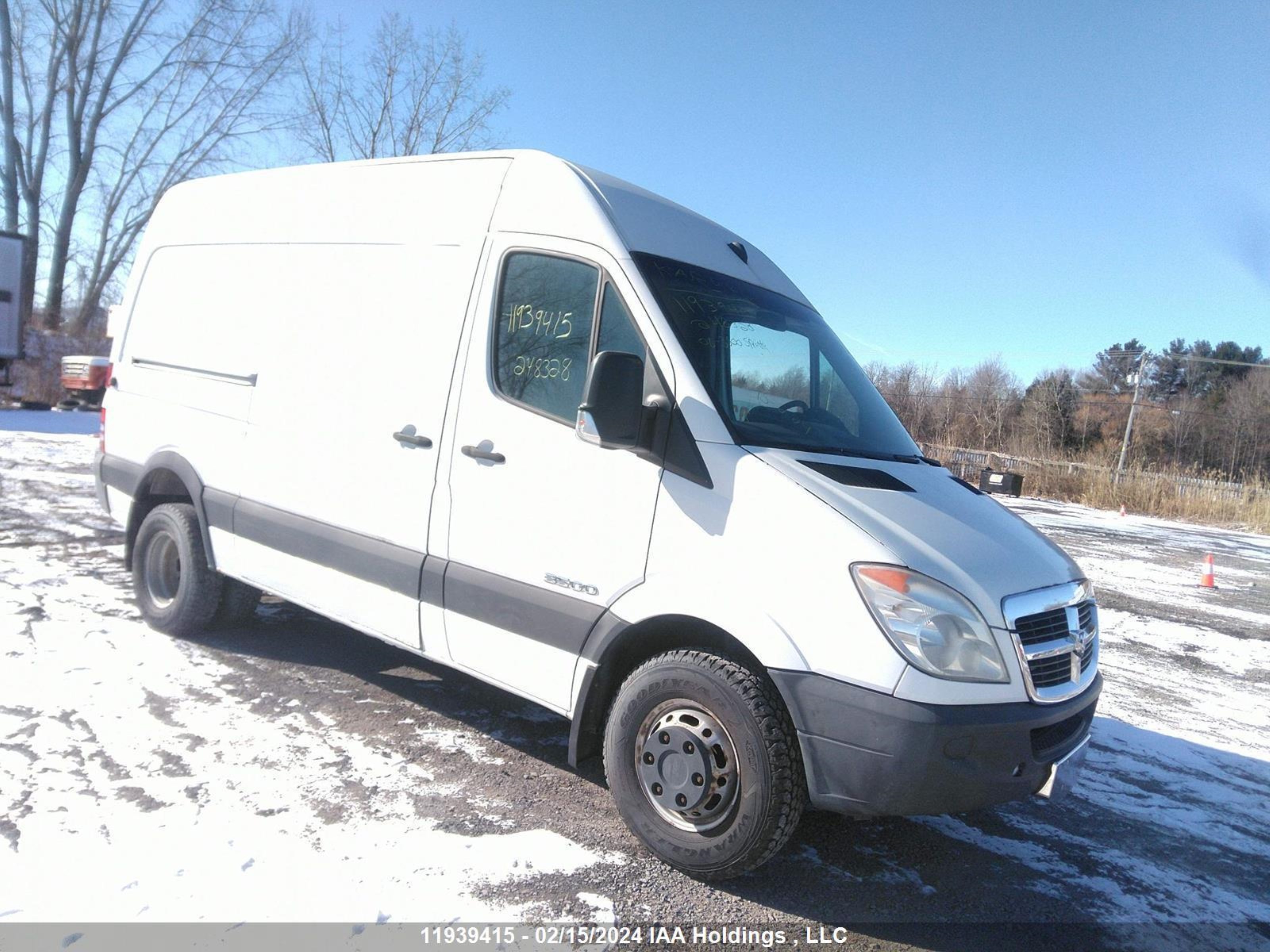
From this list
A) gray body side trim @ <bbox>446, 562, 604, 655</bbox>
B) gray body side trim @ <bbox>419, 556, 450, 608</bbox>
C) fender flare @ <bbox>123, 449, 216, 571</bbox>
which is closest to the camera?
gray body side trim @ <bbox>446, 562, 604, 655</bbox>

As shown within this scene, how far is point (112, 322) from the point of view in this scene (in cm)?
639

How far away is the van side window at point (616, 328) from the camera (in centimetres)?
326

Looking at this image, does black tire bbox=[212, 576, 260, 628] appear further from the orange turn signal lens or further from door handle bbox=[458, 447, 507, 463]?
the orange turn signal lens

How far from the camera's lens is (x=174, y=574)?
5301 millimetres

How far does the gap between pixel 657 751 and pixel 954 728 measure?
103 centimetres

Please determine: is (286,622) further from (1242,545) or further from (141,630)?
(1242,545)

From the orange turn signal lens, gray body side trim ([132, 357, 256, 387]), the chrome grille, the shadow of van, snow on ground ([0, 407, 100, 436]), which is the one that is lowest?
snow on ground ([0, 407, 100, 436])

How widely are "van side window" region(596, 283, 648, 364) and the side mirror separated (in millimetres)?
216

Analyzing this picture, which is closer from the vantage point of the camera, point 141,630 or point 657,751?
point 657,751

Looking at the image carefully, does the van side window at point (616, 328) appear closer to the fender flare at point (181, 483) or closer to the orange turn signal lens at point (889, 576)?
the orange turn signal lens at point (889, 576)

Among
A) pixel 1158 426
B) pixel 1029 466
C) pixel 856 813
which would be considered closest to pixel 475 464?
pixel 856 813

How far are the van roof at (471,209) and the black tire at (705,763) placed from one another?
1.68 meters

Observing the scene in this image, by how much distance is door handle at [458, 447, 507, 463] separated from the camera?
11.4 feet

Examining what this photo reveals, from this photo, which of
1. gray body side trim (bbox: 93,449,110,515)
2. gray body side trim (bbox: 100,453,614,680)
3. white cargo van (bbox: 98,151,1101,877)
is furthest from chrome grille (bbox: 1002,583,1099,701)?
gray body side trim (bbox: 93,449,110,515)
